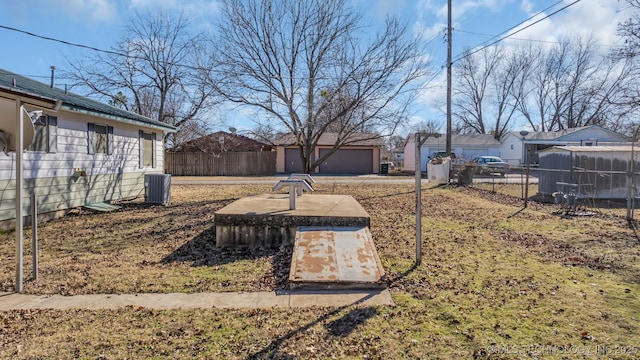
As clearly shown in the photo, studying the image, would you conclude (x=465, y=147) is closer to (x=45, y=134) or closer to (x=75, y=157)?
(x=75, y=157)

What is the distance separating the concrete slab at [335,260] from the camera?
4.54 metres

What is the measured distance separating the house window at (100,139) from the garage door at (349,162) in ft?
71.2

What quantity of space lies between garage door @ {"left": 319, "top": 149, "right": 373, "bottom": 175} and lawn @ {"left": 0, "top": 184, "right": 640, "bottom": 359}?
2391 centimetres

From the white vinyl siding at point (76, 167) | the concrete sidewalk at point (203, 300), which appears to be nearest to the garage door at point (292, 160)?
the white vinyl siding at point (76, 167)

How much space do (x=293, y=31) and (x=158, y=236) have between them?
328 inches

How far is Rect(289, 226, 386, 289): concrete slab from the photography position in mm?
4543

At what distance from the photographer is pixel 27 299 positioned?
13.9 ft

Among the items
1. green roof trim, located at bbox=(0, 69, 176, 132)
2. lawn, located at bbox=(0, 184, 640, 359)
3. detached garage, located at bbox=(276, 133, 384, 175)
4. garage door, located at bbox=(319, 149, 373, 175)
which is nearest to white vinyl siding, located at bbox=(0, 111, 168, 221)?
green roof trim, located at bbox=(0, 69, 176, 132)

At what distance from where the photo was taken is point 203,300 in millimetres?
4188

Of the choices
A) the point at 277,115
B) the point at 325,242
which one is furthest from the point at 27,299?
the point at 277,115

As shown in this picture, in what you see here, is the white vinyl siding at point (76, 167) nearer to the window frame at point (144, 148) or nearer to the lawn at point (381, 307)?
the window frame at point (144, 148)

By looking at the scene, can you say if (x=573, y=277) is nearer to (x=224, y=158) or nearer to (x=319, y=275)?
(x=319, y=275)

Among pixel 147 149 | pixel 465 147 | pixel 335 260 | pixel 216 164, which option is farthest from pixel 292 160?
pixel 335 260

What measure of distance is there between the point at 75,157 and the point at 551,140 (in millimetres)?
39071
